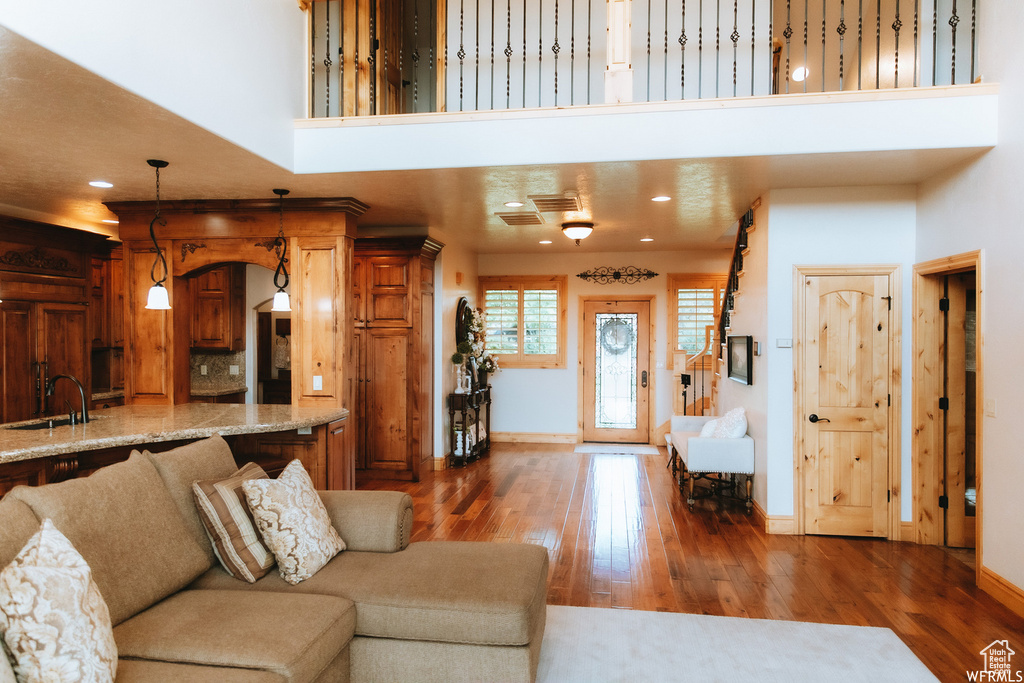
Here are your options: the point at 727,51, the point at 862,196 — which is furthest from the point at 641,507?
the point at 727,51

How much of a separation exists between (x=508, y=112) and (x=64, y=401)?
16.5 feet

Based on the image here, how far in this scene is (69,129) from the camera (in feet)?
11.3

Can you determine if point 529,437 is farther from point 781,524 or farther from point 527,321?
point 781,524

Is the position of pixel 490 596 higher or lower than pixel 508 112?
lower

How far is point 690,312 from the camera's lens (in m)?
8.66

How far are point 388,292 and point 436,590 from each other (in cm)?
443

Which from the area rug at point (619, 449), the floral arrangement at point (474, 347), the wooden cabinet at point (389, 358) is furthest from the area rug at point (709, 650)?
the area rug at point (619, 449)

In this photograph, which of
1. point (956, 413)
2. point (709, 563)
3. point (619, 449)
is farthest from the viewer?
point (619, 449)

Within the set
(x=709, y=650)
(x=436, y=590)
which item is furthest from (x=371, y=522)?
(x=709, y=650)

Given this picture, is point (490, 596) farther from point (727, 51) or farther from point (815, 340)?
point (727, 51)

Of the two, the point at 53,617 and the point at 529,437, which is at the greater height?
the point at 53,617

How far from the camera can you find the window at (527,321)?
8922 millimetres

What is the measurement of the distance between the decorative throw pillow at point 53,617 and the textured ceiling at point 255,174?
1.95 meters

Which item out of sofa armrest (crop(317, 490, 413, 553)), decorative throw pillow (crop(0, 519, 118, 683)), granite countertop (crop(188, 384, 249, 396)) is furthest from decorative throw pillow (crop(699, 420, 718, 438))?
granite countertop (crop(188, 384, 249, 396))
